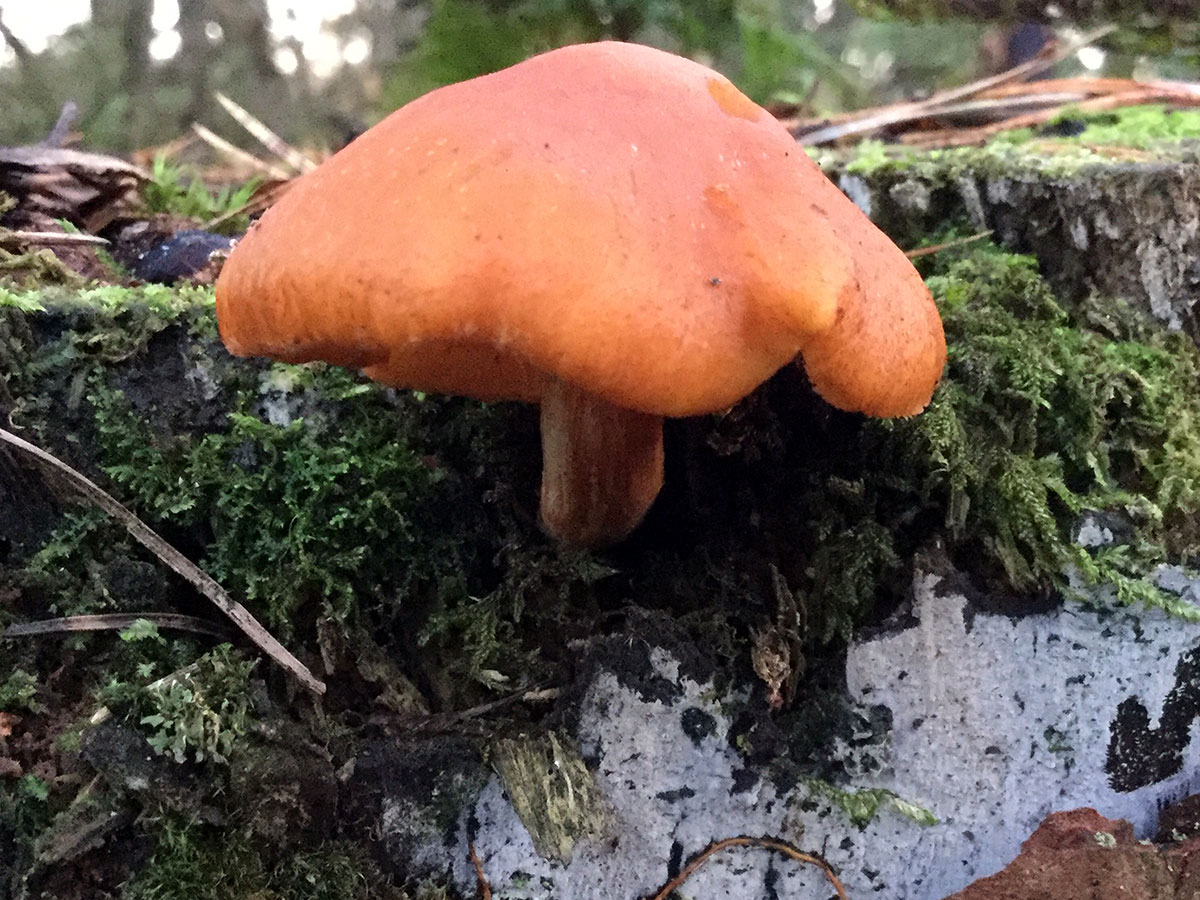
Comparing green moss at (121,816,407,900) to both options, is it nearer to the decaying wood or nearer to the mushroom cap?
the mushroom cap

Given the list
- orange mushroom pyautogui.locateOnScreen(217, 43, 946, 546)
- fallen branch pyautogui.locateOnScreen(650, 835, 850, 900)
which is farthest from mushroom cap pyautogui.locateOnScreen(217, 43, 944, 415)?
fallen branch pyautogui.locateOnScreen(650, 835, 850, 900)

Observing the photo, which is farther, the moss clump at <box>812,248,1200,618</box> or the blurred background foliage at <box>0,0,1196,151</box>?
the blurred background foliage at <box>0,0,1196,151</box>

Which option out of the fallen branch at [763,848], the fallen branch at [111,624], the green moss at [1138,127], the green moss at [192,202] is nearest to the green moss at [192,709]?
the fallen branch at [111,624]

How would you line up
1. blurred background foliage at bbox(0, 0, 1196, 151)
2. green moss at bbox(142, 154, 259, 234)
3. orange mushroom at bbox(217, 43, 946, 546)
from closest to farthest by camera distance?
orange mushroom at bbox(217, 43, 946, 546) → green moss at bbox(142, 154, 259, 234) → blurred background foliage at bbox(0, 0, 1196, 151)

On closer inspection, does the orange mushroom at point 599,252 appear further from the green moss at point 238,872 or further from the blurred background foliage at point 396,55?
the blurred background foliage at point 396,55

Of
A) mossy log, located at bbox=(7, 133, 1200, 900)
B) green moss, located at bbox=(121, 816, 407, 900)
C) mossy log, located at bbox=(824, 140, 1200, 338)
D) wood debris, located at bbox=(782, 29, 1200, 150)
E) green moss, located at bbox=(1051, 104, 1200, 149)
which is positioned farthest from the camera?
wood debris, located at bbox=(782, 29, 1200, 150)

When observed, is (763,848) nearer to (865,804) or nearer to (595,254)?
(865,804)

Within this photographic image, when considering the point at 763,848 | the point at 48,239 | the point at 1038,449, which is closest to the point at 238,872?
the point at 763,848

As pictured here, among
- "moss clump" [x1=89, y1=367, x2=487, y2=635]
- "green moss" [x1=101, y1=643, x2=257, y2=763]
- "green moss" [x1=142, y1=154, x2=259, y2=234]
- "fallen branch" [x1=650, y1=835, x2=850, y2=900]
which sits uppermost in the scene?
"green moss" [x1=142, y1=154, x2=259, y2=234]
